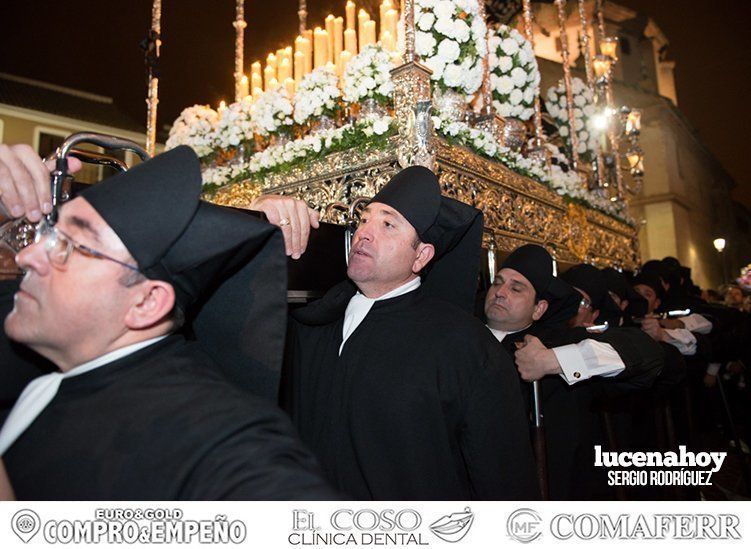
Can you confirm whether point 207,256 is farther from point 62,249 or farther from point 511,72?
point 511,72

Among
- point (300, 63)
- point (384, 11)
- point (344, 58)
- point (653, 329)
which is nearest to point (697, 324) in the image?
point (653, 329)

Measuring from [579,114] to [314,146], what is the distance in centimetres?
482

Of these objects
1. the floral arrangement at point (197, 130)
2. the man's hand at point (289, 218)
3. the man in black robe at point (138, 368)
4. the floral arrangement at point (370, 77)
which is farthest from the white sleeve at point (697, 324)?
the floral arrangement at point (197, 130)

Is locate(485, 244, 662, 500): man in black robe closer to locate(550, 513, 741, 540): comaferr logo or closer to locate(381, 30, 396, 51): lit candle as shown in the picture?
locate(550, 513, 741, 540): comaferr logo

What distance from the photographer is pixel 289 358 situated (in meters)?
2.43

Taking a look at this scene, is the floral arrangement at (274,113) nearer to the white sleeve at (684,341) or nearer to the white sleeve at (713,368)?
the white sleeve at (684,341)

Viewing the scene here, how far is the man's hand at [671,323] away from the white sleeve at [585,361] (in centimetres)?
203

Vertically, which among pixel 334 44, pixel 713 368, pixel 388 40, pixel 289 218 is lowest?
pixel 713 368

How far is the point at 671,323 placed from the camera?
461 cm

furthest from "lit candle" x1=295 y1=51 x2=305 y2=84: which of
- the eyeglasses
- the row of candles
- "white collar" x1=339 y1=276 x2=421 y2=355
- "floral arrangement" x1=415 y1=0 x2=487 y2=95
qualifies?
the eyeglasses

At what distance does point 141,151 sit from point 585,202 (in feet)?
18.2

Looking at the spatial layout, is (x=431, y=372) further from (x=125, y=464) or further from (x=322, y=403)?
(x=125, y=464)

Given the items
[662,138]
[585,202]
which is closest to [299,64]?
[585,202]

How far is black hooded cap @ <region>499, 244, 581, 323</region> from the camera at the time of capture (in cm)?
334
